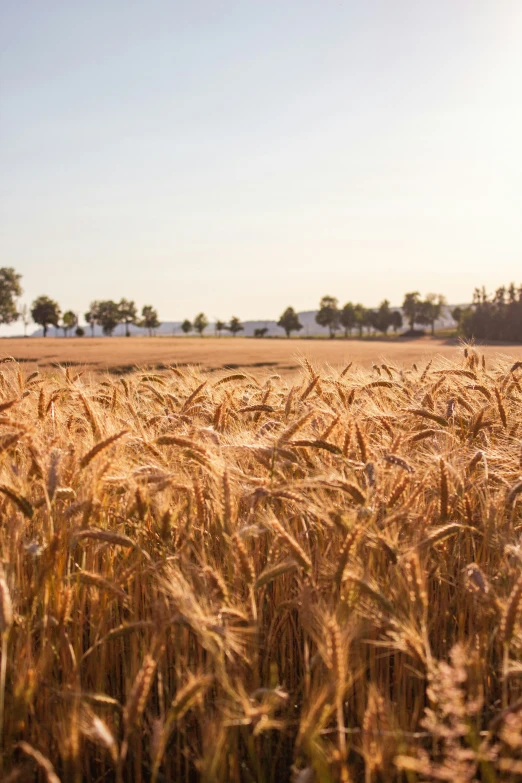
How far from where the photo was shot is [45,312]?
114m

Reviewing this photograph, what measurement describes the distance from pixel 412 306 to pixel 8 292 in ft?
250

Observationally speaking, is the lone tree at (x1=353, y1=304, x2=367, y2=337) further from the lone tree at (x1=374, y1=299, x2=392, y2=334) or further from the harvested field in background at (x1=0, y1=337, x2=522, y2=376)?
the harvested field in background at (x1=0, y1=337, x2=522, y2=376)

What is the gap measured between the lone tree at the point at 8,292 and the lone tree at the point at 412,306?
2901 inches

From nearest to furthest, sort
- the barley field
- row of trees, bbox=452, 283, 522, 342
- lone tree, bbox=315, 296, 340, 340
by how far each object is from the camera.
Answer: the barley field, row of trees, bbox=452, 283, 522, 342, lone tree, bbox=315, 296, 340, 340

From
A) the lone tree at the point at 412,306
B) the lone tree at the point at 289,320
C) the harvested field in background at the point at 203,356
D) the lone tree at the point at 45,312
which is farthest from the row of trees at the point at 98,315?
the harvested field in background at the point at 203,356

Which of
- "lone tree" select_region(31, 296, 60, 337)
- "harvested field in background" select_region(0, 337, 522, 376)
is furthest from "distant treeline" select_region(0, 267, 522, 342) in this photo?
"harvested field in background" select_region(0, 337, 522, 376)

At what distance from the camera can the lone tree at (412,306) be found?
406 ft

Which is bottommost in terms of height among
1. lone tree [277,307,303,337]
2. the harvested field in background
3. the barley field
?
the barley field

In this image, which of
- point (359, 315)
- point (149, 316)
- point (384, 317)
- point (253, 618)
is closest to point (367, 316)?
point (359, 315)

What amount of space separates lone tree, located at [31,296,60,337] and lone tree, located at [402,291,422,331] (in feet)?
226

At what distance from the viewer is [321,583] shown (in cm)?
194

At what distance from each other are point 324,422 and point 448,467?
952 mm

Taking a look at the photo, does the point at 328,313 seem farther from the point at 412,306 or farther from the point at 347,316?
the point at 412,306

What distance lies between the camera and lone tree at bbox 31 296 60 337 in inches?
4498
